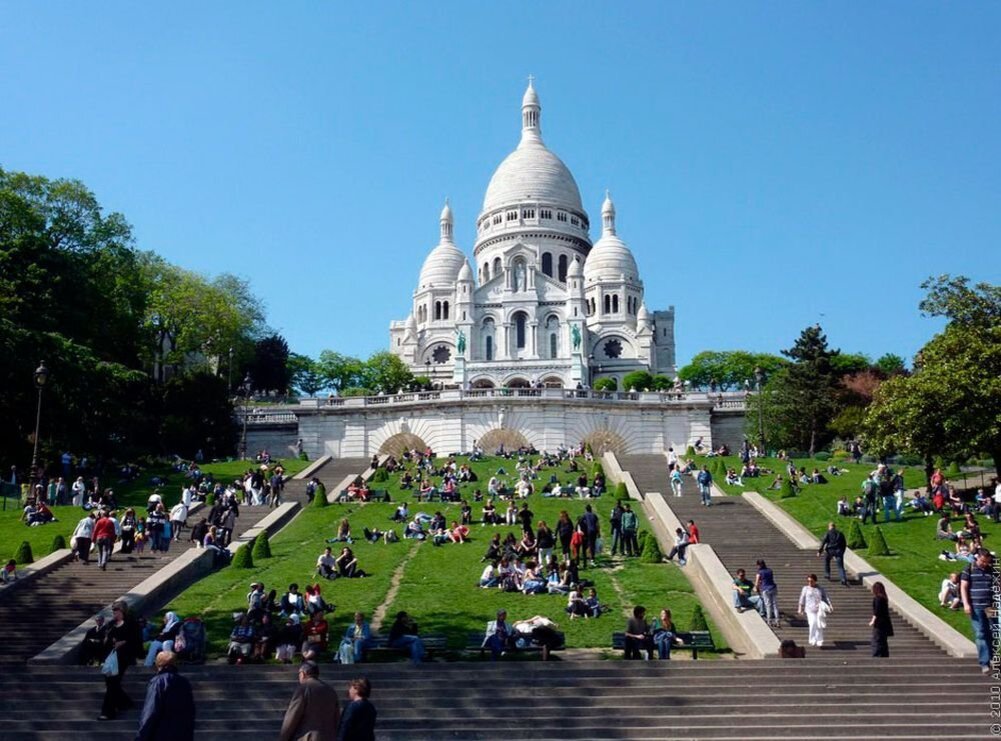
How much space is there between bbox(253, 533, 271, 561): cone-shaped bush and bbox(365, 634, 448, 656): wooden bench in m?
9.18

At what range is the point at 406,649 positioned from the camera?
53.7 ft

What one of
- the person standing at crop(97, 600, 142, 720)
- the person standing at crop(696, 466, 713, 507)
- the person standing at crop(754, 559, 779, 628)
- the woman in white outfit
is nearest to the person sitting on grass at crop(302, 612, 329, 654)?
the person standing at crop(97, 600, 142, 720)

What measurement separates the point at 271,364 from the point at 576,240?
38774mm

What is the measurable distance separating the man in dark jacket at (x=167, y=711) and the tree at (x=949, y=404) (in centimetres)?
2456

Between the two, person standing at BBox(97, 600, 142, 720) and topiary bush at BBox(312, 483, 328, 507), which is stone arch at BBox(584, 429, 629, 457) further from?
person standing at BBox(97, 600, 142, 720)

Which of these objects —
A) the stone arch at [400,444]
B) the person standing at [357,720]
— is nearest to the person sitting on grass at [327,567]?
the person standing at [357,720]

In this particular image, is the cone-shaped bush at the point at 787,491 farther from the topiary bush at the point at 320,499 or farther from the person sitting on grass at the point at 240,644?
the person sitting on grass at the point at 240,644

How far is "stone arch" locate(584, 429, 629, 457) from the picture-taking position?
175ft

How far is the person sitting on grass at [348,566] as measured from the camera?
74.8ft

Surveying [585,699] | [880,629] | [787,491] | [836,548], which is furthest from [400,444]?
[585,699]

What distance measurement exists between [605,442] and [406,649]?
125 ft

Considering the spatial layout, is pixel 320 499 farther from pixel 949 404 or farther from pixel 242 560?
pixel 949 404

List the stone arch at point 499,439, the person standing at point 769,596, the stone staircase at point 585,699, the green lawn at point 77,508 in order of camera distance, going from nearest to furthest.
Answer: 1. the stone staircase at point 585,699
2. the person standing at point 769,596
3. the green lawn at point 77,508
4. the stone arch at point 499,439

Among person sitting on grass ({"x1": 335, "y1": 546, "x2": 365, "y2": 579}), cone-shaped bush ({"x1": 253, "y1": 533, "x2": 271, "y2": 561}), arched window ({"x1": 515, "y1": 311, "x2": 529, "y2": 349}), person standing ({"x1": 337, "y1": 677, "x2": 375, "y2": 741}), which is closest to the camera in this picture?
person standing ({"x1": 337, "y1": 677, "x2": 375, "y2": 741})
